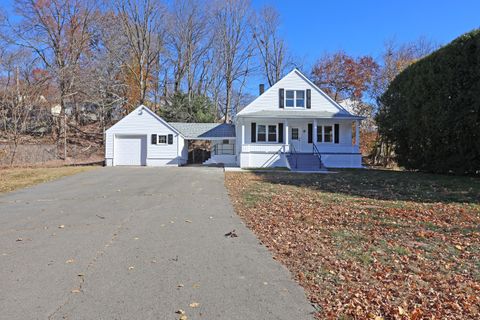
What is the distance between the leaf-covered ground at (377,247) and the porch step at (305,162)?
410 inches

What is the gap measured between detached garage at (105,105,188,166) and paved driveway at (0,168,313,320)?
17.7 meters

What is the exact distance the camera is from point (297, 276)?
4285 mm

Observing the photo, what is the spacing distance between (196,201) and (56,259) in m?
5.35

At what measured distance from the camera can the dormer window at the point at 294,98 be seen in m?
25.5

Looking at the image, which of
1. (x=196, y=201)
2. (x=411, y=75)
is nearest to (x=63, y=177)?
(x=196, y=201)

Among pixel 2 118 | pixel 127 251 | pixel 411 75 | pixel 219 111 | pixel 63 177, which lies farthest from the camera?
pixel 219 111

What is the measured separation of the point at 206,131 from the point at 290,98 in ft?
→ 25.9

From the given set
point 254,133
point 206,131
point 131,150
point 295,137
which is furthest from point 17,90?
point 295,137

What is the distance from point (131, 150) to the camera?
26.8m

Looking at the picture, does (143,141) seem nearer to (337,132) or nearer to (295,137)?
(295,137)

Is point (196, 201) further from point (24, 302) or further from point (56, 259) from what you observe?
point (24, 302)

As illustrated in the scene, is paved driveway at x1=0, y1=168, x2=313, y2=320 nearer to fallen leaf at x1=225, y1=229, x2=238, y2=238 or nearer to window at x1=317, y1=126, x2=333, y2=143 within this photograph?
fallen leaf at x1=225, y1=229, x2=238, y2=238

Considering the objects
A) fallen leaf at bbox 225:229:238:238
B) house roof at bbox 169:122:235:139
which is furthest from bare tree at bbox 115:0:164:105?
fallen leaf at bbox 225:229:238:238

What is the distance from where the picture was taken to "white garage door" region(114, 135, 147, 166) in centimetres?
2672
